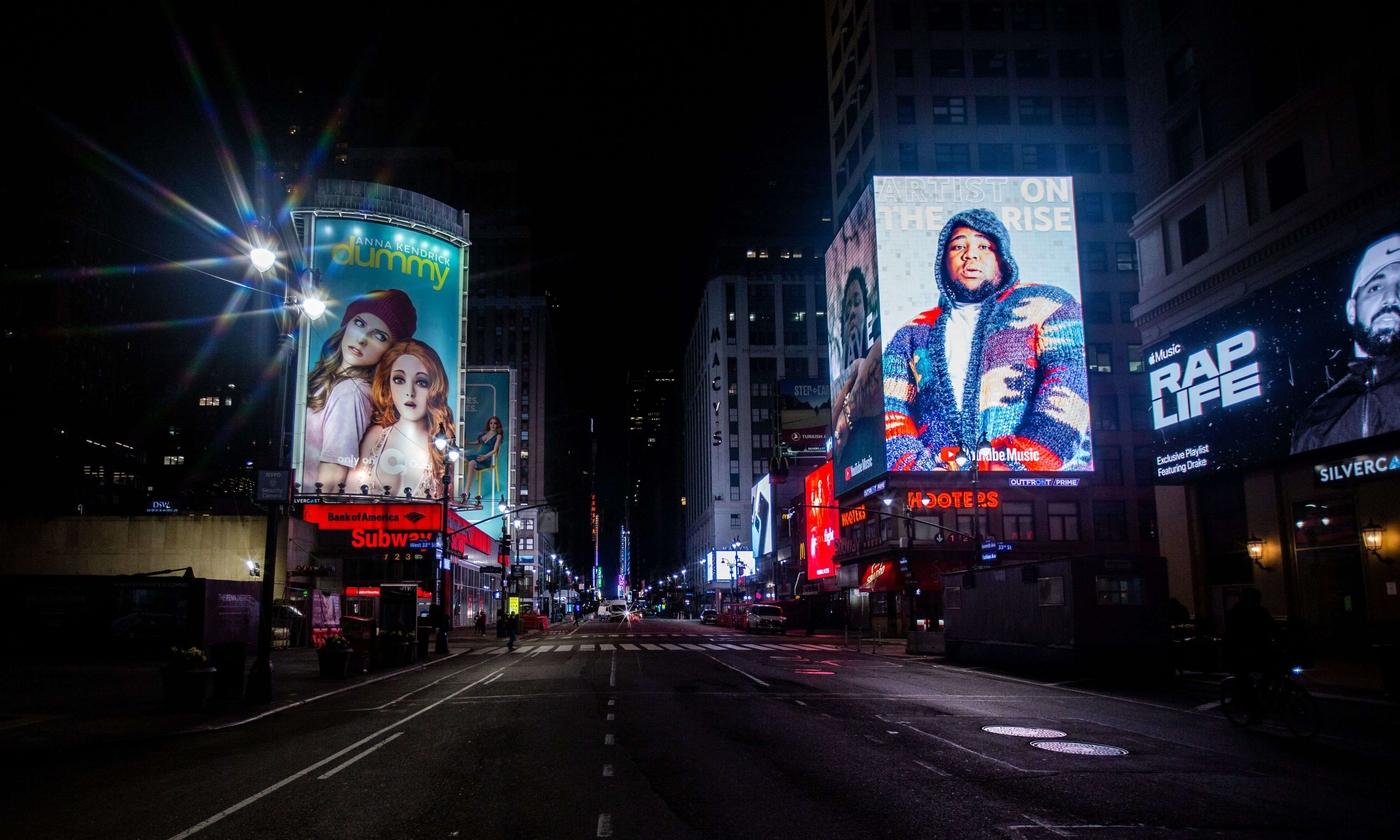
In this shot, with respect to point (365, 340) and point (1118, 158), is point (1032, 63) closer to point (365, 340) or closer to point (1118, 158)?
point (1118, 158)

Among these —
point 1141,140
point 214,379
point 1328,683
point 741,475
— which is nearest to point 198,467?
point 214,379

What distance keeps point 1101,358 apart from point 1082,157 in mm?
15518

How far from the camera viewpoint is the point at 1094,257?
66562 mm

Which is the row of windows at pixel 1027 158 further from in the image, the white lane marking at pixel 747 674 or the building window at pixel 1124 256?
Answer: the white lane marking at pixel 747 674

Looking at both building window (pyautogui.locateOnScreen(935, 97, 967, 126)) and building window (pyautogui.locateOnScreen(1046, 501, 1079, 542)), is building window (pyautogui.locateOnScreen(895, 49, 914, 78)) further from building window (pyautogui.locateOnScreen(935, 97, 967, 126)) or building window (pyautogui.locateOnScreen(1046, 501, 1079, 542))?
building window (pyautogui.locateOnScreen(1046, 501, 1079, 542))

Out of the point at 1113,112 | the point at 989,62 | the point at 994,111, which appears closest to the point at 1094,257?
the point at 1113,112

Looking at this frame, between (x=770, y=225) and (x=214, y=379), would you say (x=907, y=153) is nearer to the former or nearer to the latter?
(x=770, y=225)

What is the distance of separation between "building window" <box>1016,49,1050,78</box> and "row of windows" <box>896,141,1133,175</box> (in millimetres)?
5601

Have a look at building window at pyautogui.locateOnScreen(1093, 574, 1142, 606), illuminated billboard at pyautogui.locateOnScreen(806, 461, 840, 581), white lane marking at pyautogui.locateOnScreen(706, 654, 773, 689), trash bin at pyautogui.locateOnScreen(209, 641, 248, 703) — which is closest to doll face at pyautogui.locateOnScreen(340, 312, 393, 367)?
illuminated billboard at pyautogui.locateOnScreen(806, 461, 840, 581)

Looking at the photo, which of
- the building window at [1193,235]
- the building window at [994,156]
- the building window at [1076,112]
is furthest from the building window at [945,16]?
the building window at [1193,235]

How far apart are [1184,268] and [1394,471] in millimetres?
11937

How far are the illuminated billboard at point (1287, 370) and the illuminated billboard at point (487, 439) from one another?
57378 mm

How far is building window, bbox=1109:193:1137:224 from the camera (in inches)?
2643

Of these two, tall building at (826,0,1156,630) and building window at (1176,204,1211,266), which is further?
tall building at (826,0,1156,630)
